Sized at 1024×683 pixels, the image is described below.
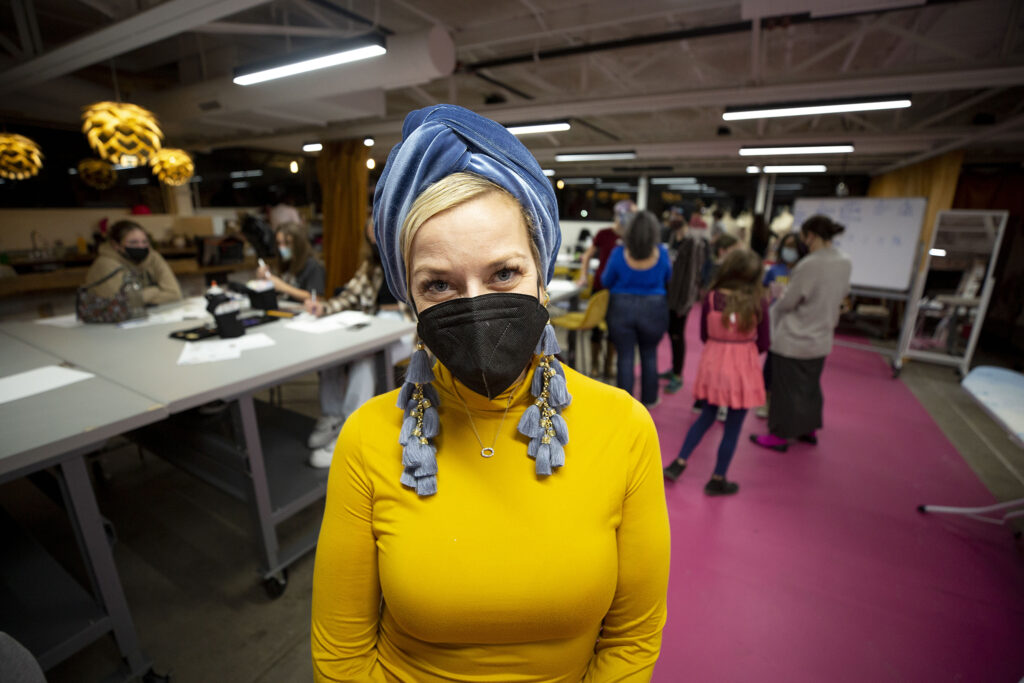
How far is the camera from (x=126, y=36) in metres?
3.44

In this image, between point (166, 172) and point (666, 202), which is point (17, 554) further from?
point (666, 202)

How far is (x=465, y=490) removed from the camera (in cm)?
78

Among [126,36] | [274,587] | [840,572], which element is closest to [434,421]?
[274,587]

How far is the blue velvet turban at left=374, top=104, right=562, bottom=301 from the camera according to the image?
708mm

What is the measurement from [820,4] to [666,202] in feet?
40.6

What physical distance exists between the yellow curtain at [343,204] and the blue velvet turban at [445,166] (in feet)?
25.4

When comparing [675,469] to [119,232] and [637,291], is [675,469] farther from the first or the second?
[119,232]

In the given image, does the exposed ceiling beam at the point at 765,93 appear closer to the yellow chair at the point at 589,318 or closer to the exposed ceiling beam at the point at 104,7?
the yellow chair at the point at 589,318

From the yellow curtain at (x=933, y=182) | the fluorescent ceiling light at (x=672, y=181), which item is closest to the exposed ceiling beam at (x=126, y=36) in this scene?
the yellow curtain at (x=933, y=182)

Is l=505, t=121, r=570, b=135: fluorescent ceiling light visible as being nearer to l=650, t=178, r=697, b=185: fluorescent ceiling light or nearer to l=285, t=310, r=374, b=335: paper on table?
l=285, t=310, r=374, b=335: paper on table

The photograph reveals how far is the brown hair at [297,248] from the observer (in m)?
4.04

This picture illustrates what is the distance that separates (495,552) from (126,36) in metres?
4.87

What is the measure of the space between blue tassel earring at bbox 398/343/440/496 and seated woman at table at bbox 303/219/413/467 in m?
1.44

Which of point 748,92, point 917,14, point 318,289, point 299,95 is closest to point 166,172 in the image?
point 299,95
